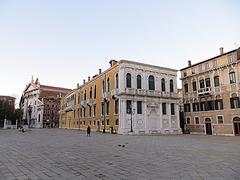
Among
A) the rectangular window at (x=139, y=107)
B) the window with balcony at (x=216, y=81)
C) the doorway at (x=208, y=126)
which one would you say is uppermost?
the window with balcony at (x=216, y=81)

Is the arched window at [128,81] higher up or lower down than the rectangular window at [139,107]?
higher up

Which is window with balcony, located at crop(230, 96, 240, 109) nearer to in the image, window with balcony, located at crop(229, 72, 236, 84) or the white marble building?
window with balcony, located at crop(229, 72, 236, 84)

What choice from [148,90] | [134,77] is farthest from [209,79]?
[134,77]

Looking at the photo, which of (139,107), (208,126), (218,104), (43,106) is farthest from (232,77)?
(43,106)

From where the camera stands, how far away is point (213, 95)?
105 ft

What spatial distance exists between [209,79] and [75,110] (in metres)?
31.7

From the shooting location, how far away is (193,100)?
35.8 m

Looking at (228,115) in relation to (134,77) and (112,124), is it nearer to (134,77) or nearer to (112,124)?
(134,77)

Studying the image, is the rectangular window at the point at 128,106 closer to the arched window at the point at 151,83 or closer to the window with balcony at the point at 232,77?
the arched window at the point at 151,83

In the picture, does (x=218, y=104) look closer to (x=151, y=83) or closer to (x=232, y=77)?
(x=232, y=77)

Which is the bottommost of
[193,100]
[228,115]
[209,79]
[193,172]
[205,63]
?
[193,172]

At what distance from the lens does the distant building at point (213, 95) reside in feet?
96.1

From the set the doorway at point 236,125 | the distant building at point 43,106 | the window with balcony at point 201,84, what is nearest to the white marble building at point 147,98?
the window with balcony at point 201,84

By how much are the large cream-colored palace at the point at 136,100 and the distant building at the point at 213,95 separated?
248 cm
